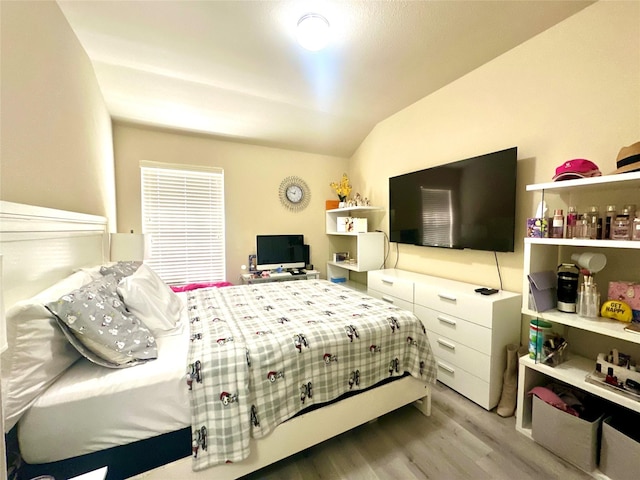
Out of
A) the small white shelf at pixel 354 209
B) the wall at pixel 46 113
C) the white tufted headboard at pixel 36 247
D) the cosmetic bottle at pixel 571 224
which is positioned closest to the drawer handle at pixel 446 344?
the cosmetic bottle at pixel 571 224

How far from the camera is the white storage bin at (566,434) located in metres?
1.37

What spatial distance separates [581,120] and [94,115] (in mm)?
3552

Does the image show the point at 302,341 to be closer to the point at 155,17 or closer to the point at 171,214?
the point at 155,17

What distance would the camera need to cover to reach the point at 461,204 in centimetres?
234

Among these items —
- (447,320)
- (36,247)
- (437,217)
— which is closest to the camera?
(36,247)

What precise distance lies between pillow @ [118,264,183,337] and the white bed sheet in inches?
13.4

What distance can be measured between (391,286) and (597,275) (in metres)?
1.44

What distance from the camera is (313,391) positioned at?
140 centimetres

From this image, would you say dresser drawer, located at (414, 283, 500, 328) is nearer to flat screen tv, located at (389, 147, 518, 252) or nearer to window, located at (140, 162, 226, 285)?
flat screen tv, located at (389, 147, 518, 252)

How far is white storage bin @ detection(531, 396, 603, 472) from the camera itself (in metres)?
1.37

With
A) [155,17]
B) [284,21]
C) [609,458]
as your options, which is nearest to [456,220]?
[609,458]

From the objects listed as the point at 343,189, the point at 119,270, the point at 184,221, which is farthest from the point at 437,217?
the point at 184,221

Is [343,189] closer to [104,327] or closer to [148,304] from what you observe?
[148,304]

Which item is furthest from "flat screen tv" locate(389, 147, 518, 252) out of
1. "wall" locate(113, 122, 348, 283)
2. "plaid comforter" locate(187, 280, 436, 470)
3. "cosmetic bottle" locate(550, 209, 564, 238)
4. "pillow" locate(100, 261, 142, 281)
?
"pillow" locate(100, 261, 142, 281)
